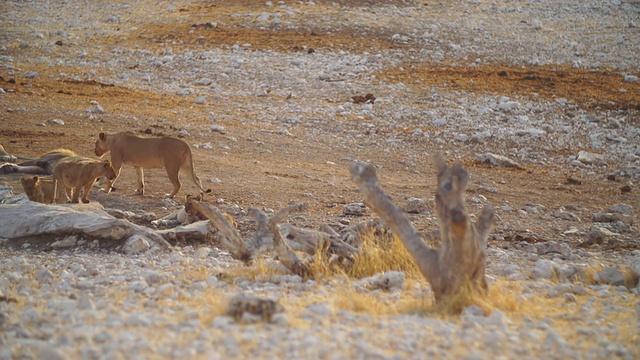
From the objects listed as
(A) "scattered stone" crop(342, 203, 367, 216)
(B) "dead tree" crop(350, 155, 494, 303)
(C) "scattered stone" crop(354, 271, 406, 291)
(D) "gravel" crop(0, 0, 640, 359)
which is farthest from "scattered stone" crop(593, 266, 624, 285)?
(A) "scattered stone" crop(342, 203, 367, 216)

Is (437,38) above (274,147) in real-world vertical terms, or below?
above

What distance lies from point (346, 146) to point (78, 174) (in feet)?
21.4

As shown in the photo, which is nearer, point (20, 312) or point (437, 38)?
point (20, 312)

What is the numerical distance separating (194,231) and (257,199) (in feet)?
7.06

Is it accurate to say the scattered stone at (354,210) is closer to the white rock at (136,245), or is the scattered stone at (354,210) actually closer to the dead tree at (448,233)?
the white rock at (136,245)

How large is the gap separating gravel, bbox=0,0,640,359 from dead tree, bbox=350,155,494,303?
325 millimetres

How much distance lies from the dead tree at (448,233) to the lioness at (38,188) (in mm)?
5901

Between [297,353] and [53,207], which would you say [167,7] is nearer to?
[53,207]

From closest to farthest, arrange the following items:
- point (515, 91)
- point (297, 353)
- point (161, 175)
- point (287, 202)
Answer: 1. point (297, 353)
2. point (287, 202)
3. point (161, 175)
4. point (515, 91)

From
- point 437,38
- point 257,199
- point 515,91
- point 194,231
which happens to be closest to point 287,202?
point 257,199

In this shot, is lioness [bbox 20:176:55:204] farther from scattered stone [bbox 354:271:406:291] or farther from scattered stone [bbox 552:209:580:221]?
scattered stone [bbox 552:209:580:221]

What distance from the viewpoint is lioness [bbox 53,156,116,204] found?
424 inches

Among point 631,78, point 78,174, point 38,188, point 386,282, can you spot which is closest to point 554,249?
point 386,282

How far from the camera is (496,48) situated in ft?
79.1
